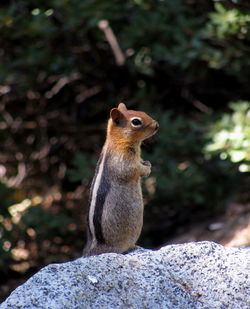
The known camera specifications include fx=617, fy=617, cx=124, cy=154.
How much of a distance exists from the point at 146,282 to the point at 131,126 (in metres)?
1.48

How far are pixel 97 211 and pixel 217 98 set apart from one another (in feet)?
15.4

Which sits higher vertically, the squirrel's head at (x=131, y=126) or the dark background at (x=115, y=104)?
the squirrel's head at (x=131, y=126)

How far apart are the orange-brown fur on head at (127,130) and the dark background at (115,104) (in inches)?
64.2

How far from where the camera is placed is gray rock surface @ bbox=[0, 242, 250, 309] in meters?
2.70

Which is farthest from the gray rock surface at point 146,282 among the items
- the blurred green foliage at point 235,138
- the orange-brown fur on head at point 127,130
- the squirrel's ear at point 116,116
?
the blurred green foliage at point 235,138

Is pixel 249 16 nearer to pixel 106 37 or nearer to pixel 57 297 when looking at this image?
pixel 106 37

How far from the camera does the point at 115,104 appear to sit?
784cm

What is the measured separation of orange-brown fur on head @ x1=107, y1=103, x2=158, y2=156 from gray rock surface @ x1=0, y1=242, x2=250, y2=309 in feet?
3.77

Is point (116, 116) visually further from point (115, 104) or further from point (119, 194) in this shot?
point (115, 104)

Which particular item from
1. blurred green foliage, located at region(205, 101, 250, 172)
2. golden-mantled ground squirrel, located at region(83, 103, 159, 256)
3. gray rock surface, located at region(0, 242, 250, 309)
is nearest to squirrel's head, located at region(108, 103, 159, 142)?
golden-mantled ground squirrel, located at region(83, 103, 159, 256)

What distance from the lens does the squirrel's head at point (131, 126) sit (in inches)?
161

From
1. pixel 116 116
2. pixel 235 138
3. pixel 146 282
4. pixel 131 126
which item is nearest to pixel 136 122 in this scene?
pixel 131 126

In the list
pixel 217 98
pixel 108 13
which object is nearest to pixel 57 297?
pixel 108 13

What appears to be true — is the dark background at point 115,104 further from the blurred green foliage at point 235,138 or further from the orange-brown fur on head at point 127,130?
the orange-brown fur on head at point 127,130
